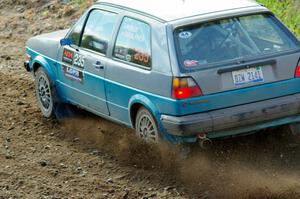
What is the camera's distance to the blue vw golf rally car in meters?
7.98

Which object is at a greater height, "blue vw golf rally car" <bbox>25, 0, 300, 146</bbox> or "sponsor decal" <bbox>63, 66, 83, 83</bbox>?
"blue vw golf rally car" <bbox>25, 0, 300, 146</bbox>

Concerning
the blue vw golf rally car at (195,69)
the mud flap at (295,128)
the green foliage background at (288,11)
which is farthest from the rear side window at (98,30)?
the green foliage background at (288,11)

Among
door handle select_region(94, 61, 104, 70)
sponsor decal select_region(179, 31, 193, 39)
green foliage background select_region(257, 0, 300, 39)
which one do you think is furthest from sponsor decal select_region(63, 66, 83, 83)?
green foliage background select_region(257, 0, 300, 39)

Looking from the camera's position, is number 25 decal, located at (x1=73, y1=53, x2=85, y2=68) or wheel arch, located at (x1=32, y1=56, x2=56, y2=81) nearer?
number 25 decal, located at (x1=73, y1=53, x2=85, y2=68)

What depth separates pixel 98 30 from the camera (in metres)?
9.41

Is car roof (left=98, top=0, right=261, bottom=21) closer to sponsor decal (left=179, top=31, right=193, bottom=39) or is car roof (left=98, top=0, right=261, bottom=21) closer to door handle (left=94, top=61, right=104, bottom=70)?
sponsor decal (left=179, top=31, right=193, bottom=39)

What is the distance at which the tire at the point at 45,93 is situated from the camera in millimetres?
10297

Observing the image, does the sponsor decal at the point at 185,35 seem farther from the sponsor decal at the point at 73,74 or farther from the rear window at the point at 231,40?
the sponsor decal at the point at 73,74

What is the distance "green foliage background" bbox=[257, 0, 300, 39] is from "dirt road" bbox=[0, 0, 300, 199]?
136 inches

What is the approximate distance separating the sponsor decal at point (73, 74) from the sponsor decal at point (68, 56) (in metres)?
0.07

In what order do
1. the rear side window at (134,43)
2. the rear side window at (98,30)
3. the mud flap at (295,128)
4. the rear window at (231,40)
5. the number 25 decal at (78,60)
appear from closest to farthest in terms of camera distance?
the rear window at (231,40)
the rear side window at (134,43)
the mud flap at (295,128)
the rear side window at (98,30)
the number 25 decal at (78,60)

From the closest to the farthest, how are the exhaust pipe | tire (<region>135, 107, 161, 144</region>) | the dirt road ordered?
the dirt road → the exhaust pipe → tire (<region>135, 107, 161, 144</region>)

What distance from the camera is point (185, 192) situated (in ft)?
25.5


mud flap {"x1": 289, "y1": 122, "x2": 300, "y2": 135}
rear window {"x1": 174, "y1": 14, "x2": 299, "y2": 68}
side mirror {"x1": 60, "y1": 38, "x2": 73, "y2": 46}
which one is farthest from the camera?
side mirror {"x1": 60, "y1": 38, "x2": 73, "y2": 46}
